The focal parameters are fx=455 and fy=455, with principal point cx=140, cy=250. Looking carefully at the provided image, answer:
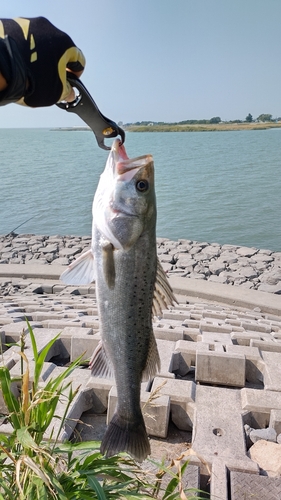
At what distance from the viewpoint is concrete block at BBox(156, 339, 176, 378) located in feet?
13.0

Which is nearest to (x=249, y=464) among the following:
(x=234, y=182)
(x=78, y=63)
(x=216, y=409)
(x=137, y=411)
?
(x=216, y=409)

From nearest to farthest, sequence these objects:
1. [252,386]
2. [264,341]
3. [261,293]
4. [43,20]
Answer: [43,20] → [252,386] → [264,341] → [261,293]

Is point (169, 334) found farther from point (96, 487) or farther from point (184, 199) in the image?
point (184, 199)

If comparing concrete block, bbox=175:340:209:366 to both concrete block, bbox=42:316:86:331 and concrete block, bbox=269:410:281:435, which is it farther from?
concrete block, bbox=42:316:86:331

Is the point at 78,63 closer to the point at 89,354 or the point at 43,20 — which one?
the point at 43,20

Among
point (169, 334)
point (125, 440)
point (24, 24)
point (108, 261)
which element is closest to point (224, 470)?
point (125, 440)

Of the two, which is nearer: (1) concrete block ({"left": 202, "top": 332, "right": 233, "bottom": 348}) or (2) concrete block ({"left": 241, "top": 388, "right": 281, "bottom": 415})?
(2) concrete block ({"left": 241, "top": 388, "right": 281, "bottom": 415})

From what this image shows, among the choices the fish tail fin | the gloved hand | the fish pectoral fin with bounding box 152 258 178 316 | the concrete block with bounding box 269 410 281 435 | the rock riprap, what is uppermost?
the gloved hand

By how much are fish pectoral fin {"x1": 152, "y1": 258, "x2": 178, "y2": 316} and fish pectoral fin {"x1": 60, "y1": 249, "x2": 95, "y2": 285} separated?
0.35 m

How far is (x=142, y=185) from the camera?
2.28m

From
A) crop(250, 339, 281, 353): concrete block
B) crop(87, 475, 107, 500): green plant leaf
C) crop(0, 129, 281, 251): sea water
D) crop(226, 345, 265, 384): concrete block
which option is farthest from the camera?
crop(0, 129, 281, 251): sea water

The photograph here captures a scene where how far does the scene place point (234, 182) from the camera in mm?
26422

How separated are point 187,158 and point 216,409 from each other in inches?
1481

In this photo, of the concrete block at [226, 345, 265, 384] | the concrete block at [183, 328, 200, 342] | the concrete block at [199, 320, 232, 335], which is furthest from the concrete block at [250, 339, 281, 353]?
the concrete block at [183, 328, 200, 342]
